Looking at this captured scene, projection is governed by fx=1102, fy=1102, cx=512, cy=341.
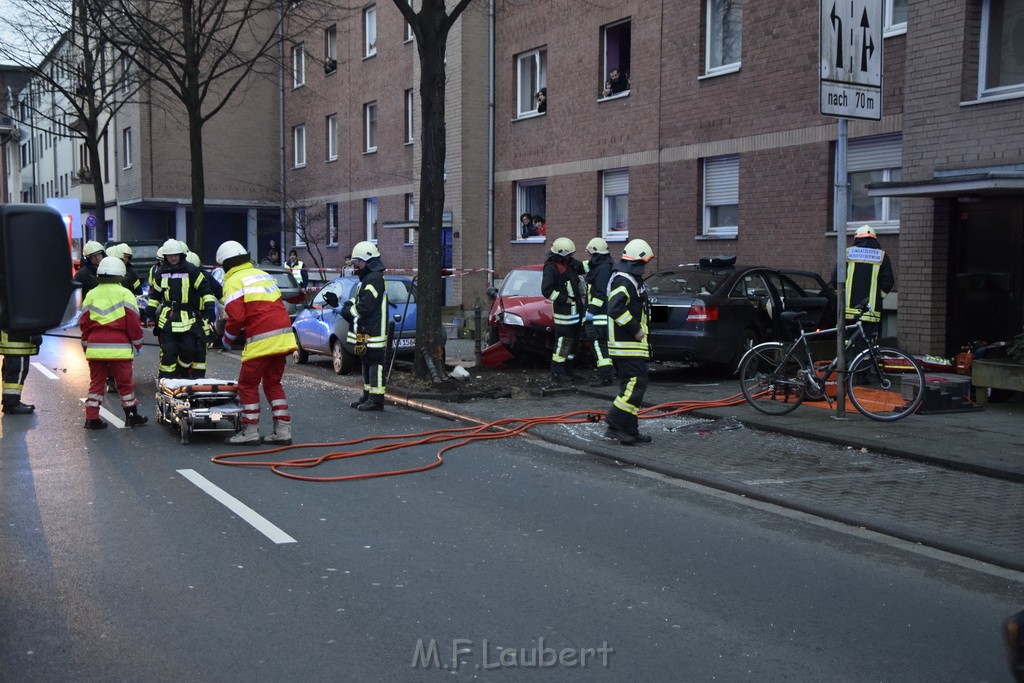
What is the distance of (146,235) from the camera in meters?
45.6

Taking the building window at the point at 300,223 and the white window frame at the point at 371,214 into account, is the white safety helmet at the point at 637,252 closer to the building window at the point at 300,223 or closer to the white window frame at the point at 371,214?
the white window frame at the point at 371,214

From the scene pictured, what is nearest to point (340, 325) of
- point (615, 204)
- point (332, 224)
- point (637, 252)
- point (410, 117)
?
point (637, 252)

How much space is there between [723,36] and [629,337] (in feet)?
35.8

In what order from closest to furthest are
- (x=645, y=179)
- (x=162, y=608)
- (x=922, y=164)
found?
(x=162, y=608) < (x=922, y=164) < (x=645, y=179)

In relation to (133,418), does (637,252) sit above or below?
above

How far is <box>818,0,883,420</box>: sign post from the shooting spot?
10.5 meters

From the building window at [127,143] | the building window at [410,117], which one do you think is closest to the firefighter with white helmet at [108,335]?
the building window at [410,117]

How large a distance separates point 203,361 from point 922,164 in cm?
916

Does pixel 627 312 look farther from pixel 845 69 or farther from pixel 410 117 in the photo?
pixel 410 117

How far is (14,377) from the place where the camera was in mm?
11820

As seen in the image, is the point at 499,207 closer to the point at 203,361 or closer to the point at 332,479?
the point at 203,361

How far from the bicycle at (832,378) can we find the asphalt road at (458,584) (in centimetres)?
317

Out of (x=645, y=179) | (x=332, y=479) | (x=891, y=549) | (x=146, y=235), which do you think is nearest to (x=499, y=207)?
(x=645, y=179)

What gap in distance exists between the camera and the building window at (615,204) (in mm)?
21906
